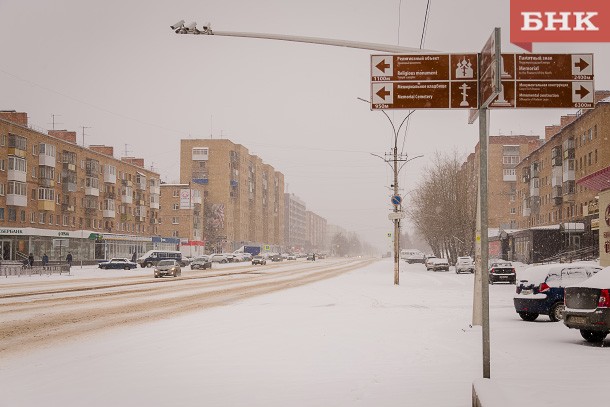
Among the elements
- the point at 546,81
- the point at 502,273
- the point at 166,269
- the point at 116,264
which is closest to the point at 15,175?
the point at 116,264

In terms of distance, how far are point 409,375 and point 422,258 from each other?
86459 millimetres

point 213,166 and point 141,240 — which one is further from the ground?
point 213,166

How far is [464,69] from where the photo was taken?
28.6 feet

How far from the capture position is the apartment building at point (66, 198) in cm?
6488

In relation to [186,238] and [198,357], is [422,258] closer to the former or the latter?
[186,238]

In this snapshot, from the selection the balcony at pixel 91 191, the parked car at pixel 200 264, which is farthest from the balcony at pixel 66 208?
the parked car at pixel 200 264

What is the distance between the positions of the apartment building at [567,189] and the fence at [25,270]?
43.8 meters

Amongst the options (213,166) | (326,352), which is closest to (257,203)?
(213,166)

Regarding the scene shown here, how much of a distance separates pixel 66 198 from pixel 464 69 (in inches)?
2985

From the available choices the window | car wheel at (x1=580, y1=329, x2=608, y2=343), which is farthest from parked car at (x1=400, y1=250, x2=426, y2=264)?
car wheel at (x1=580, y1=329, x2=608, y2=343)

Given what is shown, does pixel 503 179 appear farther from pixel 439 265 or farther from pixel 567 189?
pixel 439 265

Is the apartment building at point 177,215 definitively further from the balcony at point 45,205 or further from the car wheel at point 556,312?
the car wheel at point 556,312

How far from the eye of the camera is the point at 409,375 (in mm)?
9180

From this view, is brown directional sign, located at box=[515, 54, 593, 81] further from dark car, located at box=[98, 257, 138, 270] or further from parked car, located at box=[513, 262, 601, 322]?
dark car, located at box=[98, 257, 138, 270]
